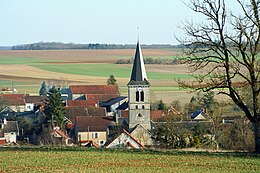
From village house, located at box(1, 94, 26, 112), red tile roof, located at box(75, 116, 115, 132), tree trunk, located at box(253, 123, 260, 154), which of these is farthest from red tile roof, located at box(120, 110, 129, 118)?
tree trunk, located at box(253, 123, 260, 154)

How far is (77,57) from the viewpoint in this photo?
532 feet

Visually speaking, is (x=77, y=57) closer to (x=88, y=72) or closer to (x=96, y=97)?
(x=88, y=72)

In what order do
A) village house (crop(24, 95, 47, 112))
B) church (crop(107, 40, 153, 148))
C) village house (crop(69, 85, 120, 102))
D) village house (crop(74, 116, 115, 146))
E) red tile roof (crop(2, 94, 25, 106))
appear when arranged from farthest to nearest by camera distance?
village house (crop(69, 85, 120, 102)) < village house (crop(24, 95, 47, 112)) < red tile roof (crop(2, 94, 25, 106)) < village house (crop(74, 116, 115, 146)) < church (crop(107, 40, 153, 148))

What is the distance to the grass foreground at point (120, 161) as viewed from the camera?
59.2 feet

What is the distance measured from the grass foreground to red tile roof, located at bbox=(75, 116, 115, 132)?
3741 cm

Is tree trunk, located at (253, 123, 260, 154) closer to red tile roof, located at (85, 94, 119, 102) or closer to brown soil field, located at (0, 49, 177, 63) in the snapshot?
red tile roof, located at (85, 94, 119, 102)

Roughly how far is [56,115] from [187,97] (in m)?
33.6

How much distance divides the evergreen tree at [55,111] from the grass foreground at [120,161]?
39.6 metres

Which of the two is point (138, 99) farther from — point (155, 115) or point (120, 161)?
point (120, 161)

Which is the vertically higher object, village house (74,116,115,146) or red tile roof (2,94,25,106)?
red tile roof (2,94,25,106)

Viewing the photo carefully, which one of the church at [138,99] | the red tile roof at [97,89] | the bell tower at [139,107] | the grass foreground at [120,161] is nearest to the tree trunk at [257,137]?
the grass foreground at [120,161]

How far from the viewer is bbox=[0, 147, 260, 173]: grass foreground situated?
1803 cm

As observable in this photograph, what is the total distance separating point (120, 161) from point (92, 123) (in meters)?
42.5

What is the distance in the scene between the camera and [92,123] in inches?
2435
